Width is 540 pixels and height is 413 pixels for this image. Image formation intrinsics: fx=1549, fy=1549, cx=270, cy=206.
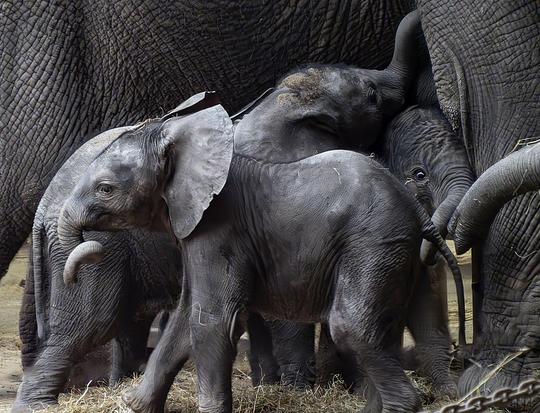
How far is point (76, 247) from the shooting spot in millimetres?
5141

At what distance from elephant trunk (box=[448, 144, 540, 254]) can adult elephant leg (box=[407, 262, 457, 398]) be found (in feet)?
0.93

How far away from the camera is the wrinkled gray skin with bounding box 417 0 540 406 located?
17.1 feet

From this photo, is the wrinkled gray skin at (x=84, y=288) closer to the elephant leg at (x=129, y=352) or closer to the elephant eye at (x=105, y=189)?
the elephant leg at (x=129, y=352)

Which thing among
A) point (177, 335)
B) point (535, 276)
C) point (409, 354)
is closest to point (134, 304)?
point (177, 335)

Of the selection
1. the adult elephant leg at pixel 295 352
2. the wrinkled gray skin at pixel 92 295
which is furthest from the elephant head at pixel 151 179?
the adult elephant leg at pixel 295 352

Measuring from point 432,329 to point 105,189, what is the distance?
4.13ft

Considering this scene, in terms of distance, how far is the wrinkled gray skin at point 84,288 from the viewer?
5801 millimetres

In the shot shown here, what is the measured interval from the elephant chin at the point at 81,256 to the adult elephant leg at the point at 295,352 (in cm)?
120

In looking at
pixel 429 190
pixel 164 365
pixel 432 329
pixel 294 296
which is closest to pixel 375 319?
pixel 294 296

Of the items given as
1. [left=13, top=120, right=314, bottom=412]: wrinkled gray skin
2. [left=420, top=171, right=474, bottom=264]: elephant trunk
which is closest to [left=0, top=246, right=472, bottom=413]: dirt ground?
[left=13, top=120, right=314, bottom=412]: wrinkled gray skin

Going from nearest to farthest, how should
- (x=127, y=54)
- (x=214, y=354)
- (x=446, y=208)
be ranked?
(x=214, y=354) < (x=446, y=208) < (x=127, y=54)

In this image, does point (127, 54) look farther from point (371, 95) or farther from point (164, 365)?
point (164, 365)

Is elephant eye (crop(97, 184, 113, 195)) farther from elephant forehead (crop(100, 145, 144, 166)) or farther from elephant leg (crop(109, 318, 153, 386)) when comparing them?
elephant leg (crop(109, 318, 153, 386))

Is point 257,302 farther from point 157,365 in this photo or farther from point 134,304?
point 134,304
